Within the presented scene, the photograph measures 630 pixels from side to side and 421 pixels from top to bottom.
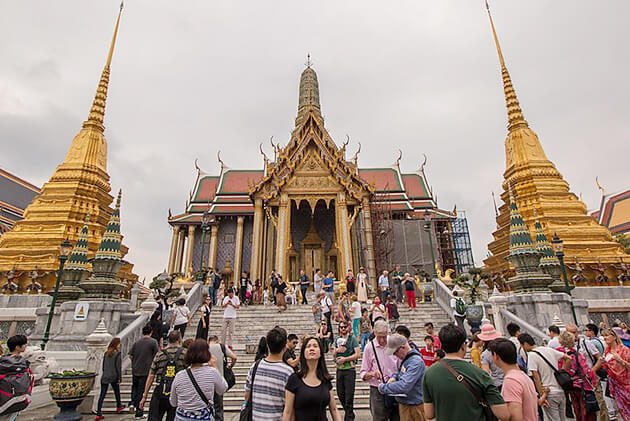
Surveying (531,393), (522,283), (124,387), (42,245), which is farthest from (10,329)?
(522,283)

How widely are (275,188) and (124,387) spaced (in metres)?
12.4

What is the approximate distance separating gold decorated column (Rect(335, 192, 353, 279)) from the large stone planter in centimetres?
867

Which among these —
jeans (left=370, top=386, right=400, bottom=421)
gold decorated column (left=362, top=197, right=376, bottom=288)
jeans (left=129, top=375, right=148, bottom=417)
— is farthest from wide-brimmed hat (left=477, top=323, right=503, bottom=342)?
gold decorated column (left=362, top=197, right=376, bottom=288)

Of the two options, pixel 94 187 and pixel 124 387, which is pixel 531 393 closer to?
pixel 124 387

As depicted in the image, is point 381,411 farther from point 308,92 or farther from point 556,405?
point 308,92

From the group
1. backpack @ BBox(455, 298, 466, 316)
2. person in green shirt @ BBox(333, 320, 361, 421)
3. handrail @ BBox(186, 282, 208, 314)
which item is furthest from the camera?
handrail @ BBox(186, 282, 208, 314)

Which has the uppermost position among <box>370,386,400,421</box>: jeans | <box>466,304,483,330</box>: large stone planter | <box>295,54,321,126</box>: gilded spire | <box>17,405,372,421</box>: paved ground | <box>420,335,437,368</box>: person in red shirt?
<box>295,54,321,126</box>: gilded spire

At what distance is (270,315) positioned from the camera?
34.3 ft

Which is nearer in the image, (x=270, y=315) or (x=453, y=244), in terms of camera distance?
Result: (x=270, y=315)

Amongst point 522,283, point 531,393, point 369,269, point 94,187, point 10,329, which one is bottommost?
point 531,393

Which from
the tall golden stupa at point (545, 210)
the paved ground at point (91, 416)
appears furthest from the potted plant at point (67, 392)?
the tall golden stupa at point (545, 210)

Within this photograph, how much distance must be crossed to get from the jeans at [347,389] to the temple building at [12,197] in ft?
82.6

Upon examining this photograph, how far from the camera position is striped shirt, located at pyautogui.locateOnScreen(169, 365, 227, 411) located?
253 centimetres

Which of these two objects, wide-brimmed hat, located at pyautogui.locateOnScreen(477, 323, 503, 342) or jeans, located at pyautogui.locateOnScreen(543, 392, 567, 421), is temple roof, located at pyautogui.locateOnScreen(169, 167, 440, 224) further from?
jeans, located at pyautogui.locateOnScreen(543, 392, 567, 421)
